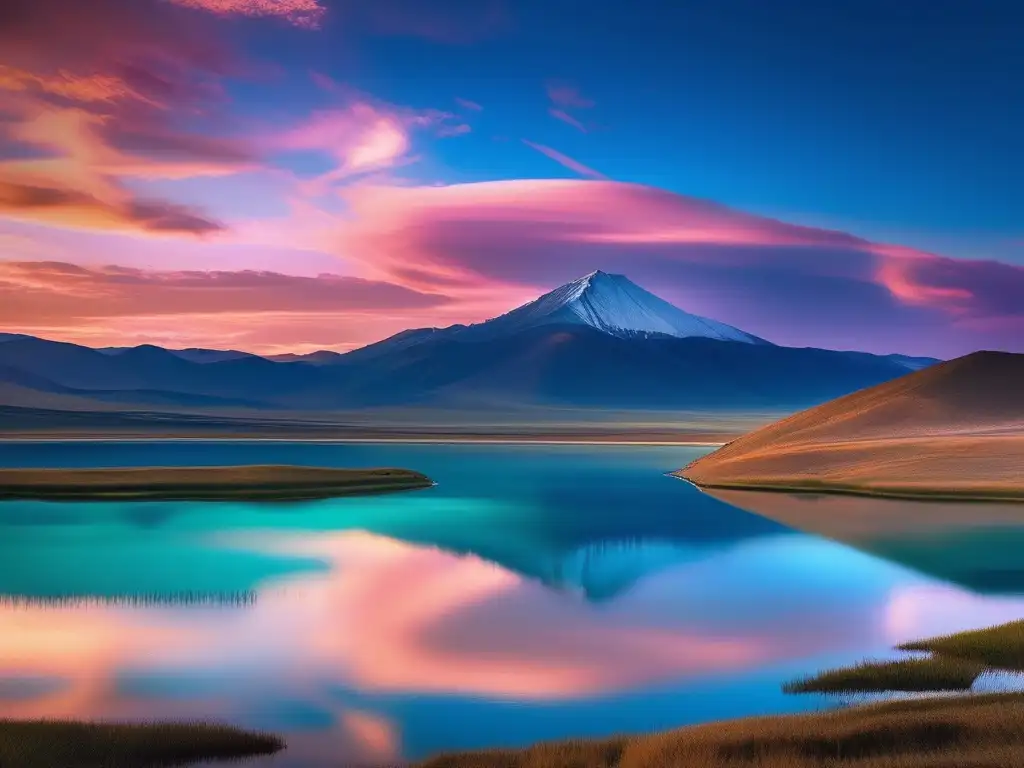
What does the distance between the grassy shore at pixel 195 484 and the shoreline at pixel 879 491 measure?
19257 mm

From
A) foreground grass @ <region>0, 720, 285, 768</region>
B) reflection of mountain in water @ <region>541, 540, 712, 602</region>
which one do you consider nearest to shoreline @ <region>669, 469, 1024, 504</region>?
reflection of mountain in water @ <region>541, 540, 712, 602</region>

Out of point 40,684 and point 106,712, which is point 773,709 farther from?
point 40,684

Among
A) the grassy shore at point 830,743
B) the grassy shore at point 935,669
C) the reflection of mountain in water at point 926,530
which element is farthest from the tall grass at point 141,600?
the reflection of mountain in water at point 926,530

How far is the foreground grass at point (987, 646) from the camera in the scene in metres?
20.9

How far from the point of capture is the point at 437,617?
1066 inches

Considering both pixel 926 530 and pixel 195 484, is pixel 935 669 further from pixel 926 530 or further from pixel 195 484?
pixel 195 484

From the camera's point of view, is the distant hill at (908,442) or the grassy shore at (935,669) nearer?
the grassy shore at (935,669)

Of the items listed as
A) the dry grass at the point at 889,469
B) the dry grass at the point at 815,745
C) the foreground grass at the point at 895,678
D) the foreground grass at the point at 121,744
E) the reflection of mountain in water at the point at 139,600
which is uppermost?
the dry grass at the point at 889,469

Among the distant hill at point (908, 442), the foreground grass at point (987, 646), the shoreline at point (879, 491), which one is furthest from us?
the distant hill at point (908, 442)

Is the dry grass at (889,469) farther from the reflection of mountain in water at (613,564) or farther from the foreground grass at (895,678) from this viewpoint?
the foreground grass at (895,678)

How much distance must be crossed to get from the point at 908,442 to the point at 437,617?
5644 cm

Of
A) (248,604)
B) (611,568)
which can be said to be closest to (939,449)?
(611,568)

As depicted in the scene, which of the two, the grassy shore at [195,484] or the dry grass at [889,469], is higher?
the dry grass at [889,469]

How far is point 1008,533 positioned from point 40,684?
3528 centimetres
